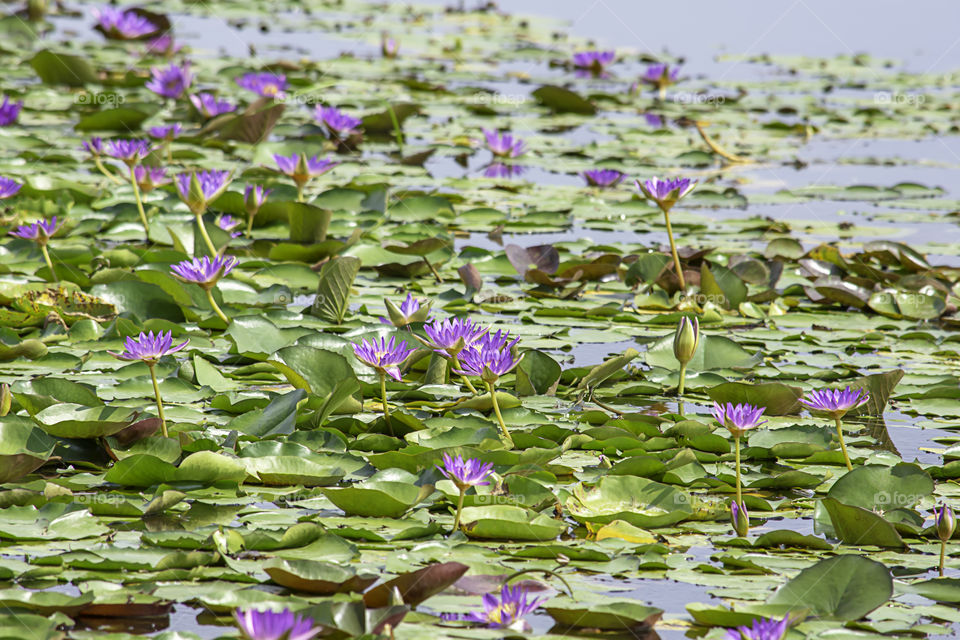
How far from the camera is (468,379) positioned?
313 cm

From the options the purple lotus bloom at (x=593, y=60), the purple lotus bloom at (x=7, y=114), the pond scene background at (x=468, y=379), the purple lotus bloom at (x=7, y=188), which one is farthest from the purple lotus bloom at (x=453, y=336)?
the purple lotus bloom at (x=593, y=60)

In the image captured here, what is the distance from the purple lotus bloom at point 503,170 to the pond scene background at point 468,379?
3 cm

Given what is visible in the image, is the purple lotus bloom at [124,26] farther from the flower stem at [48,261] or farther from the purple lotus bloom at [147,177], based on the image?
the flower stem at [48,261]

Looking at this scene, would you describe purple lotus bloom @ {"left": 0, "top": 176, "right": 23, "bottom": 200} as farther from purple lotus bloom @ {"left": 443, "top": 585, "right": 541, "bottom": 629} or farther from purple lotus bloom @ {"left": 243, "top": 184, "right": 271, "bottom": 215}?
purple lotus bloom @ {"left": 443, "top": 585, "right": 541, "bottom": 629}

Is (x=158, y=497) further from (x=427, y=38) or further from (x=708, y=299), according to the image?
(x=427, y=38)

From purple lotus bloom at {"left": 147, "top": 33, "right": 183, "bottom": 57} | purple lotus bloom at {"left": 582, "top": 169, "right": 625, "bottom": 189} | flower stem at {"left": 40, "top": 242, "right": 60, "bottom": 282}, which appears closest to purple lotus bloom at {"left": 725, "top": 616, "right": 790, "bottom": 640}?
flower stem at {"left": 40, "top": 242, "right": 60, "bottom": 282}

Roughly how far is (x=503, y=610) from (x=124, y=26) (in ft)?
31.5

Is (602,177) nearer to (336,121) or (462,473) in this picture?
(336,121)

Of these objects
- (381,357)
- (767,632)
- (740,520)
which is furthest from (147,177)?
(767,632)

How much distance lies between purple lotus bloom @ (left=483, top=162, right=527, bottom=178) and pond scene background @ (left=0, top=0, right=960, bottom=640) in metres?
0.03

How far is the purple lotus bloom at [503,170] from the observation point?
19.7 ft

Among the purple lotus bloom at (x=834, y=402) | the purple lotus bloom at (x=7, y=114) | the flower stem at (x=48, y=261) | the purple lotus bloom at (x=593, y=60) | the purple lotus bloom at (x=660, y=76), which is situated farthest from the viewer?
the purple lotus bloom at (x=593, y=60)

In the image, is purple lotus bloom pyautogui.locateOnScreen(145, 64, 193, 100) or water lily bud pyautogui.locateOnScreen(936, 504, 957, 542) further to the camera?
purple lotus bloom pyautogui.locateOnScreen(145, 64, 193, 100)

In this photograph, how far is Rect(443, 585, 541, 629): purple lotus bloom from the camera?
176cm
